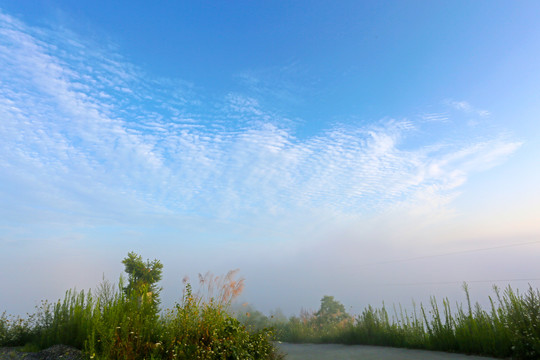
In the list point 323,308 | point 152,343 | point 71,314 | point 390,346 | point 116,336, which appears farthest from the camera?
point 323,308

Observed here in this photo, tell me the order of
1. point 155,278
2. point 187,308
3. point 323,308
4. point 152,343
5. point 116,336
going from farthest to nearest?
point 323,308 < point 155,278 < point 187,308 < point 152,343 < point 116,336

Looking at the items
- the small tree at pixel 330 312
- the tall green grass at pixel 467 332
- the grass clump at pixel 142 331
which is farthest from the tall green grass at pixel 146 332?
the small tree at pixel 330 312

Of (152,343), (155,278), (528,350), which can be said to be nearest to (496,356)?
(528,350)

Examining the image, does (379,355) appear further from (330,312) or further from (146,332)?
(330,312)

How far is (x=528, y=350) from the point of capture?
21.7 feet

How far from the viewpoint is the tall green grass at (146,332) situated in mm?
6094

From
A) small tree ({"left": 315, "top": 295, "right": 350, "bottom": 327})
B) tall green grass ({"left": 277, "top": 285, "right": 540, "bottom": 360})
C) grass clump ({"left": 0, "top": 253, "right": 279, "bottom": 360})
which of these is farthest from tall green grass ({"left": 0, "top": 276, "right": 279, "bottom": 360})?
small tree ({"left": 315, "top": 295, "right": 350, "bottom": 327})

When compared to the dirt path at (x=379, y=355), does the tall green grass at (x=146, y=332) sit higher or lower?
higher

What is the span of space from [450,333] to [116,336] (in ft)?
25.0

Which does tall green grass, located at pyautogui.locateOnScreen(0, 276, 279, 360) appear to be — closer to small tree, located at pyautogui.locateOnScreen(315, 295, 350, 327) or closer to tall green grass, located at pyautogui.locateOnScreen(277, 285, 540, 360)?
tall green grass, located at pyautogui.locateOnScreen(277, 285, 540, 360)

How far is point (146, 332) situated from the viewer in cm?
647

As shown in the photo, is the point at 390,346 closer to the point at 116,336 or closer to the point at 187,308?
the point at 187,308

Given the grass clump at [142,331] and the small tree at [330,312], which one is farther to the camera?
the small tree at [330,312]

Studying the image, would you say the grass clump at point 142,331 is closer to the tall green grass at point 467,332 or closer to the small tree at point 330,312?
the tall green grass at point 467,332
